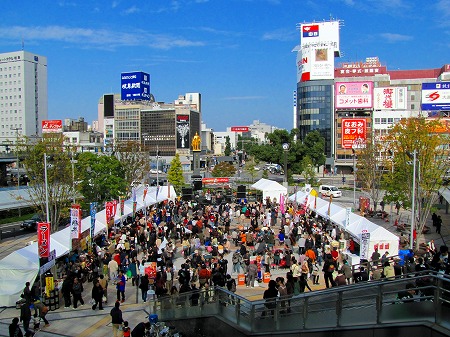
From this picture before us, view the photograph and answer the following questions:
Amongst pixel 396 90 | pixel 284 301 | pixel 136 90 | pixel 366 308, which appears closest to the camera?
pixel 366 308

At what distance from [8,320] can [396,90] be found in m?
74.4

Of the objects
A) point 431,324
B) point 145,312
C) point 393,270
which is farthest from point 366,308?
point 145,312

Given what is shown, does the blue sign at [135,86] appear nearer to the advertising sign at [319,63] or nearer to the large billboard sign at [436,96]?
the advertising sign at [319,63]

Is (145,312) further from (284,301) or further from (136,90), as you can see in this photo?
(136,90)

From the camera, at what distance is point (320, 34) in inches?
3903

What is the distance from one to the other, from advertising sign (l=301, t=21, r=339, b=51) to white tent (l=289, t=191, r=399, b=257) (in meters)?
74.8

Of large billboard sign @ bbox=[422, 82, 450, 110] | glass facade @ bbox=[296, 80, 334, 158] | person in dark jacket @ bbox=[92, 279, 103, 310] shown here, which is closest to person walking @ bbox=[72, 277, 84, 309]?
person in dark jacket @ bbox=[92, 279, 103, 310]

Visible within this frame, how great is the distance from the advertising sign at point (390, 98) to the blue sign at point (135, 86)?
59.4 meters

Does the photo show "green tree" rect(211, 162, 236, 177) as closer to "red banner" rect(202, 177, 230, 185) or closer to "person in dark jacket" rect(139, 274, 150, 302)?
"red banner" rect(202, 177, 230, 185)

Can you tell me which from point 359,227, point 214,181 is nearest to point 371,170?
point 214,181

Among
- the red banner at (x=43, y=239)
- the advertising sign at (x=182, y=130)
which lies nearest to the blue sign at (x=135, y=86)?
the advertising sign at (x=182, y=130)

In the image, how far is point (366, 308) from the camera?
7.58 metres

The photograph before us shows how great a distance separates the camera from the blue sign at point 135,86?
116 meters

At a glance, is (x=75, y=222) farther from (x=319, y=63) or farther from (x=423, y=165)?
(x=319, y=63)
